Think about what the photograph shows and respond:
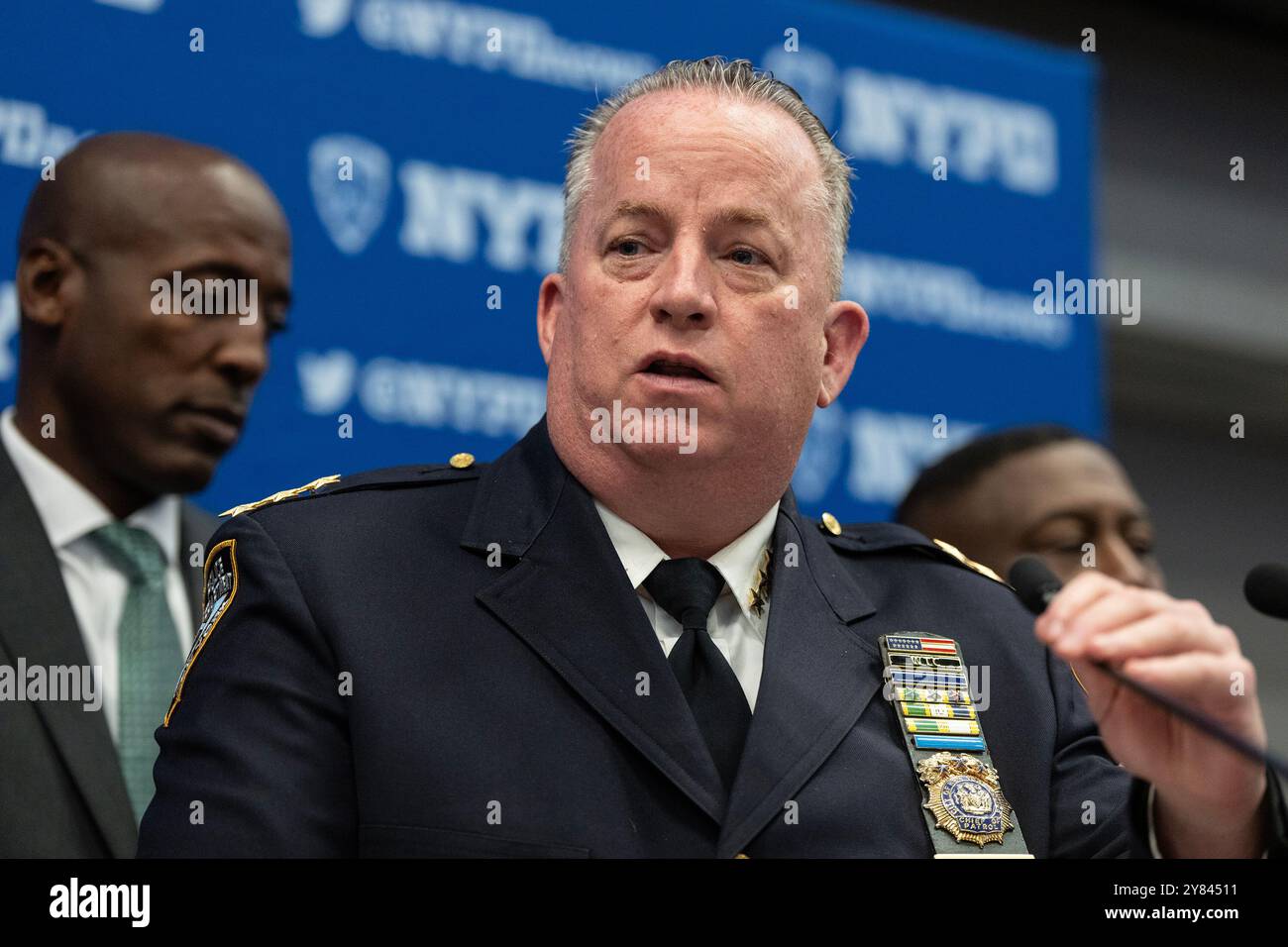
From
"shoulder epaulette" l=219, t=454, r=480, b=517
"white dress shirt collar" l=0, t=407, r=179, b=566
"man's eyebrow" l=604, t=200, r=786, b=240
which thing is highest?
"man's eyebrow" l=604, t=200, r=786, b=240

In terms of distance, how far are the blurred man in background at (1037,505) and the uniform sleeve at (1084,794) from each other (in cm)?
135

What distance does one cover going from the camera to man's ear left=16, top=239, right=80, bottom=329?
8.66ft

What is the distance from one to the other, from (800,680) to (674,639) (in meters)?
0.15

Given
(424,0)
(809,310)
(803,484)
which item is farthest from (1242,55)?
(809,310)

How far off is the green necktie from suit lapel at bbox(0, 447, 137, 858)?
0.04 metres

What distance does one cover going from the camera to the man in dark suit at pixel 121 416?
246cm

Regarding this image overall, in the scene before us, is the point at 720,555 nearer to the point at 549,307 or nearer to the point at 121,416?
the point at 549,307

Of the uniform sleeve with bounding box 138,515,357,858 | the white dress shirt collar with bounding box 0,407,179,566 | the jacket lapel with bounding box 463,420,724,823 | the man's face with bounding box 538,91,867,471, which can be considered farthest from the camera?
the white dress shirt collar with bounding box 0,407,179,566

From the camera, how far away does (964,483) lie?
3.50 metres

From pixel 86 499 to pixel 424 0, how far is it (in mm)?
Result: 1131

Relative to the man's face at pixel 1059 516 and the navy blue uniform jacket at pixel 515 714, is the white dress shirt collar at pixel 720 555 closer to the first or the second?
the navy blue uniform jacket at pixel 515 714

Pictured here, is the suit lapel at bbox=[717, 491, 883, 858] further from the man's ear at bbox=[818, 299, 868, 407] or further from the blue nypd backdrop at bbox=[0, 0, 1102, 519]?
the blue nypd backdrop at bbox=[0, 0, 1102, 519]

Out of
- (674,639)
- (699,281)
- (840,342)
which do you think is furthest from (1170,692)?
(840,342)

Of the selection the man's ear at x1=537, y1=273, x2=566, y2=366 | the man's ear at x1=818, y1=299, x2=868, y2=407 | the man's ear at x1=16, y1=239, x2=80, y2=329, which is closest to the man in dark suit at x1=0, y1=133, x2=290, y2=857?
the man's ear at x1=16, y1=239, x2=80, y2=329
